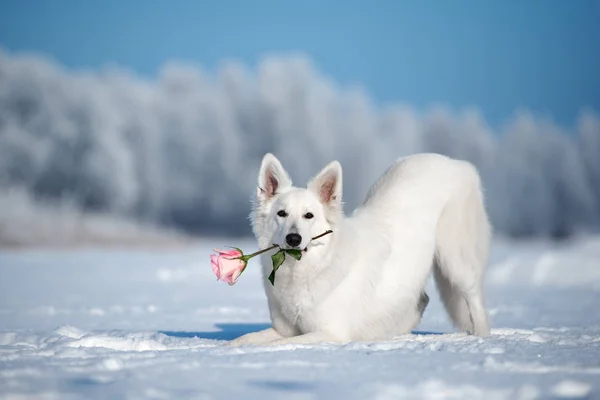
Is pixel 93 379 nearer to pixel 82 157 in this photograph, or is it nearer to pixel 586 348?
pixel 586 348

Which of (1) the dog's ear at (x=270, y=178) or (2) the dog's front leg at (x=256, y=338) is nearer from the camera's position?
(2) the dog's front leg at (x=256, y=338)

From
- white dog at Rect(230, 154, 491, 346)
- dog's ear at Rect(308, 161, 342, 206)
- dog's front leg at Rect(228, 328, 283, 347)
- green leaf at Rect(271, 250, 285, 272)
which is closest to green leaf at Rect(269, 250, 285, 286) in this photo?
green leaf at Rect(271, 250, 285, 272)

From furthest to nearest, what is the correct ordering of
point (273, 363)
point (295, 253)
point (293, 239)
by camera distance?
point (295, 253), point (293, 239), point (273, 363)

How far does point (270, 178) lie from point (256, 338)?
4.34ft

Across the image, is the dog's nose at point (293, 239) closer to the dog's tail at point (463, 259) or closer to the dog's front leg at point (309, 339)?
the dog's front leg at point (309, 339)

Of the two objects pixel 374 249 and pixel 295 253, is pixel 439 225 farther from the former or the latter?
pixel 295 253

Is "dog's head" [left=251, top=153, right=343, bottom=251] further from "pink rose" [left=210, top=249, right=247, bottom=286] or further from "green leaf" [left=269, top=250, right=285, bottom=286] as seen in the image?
"pink rose" [left=210, top=249, right=247, bottom=286]

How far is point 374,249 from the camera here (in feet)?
21.2

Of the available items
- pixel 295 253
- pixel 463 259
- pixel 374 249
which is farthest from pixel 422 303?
pixel 295 253

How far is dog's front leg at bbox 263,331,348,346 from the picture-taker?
5.50 metres

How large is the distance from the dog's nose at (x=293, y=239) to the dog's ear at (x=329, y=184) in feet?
1.89

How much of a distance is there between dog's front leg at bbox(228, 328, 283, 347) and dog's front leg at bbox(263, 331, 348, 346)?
10.7 inches

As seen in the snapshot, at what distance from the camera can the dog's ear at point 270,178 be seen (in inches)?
236

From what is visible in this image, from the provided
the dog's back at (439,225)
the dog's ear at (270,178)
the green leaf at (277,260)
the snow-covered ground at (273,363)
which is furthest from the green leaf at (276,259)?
the dog's back at (439,225)
